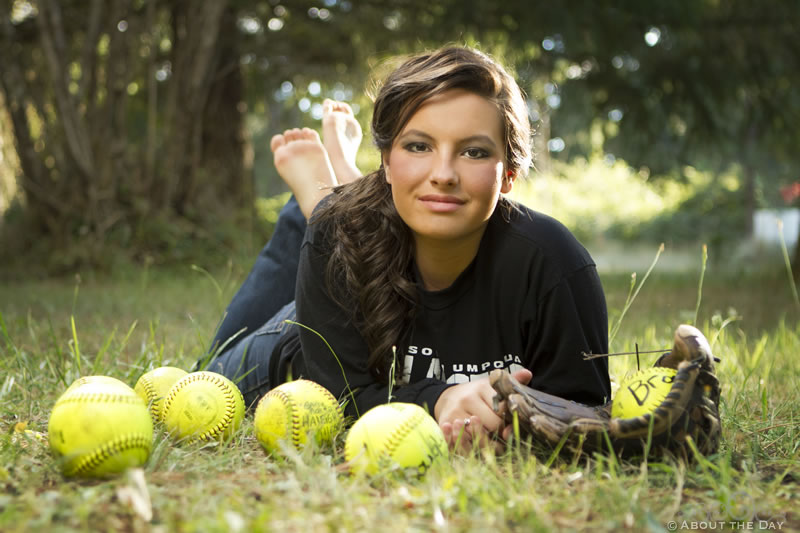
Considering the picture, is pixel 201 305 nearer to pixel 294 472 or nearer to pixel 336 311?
pixel 336 311

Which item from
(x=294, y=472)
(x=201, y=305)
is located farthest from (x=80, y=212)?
(x=294, y=472)

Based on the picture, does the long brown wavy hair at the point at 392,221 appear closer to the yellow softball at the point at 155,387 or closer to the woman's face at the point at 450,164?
A: the woman's face at the point at 450,164

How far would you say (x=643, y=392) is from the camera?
2123 millimetres

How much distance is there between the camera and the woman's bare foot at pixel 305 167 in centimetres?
344

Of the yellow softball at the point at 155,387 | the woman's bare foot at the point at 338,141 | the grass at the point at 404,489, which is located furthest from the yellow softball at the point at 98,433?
the woman's bare foot at the point at 338,141

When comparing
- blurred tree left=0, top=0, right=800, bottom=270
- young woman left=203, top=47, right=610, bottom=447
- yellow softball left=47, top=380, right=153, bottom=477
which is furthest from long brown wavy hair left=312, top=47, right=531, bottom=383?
blurred tree left=0, top=0, right=800, bottom=270

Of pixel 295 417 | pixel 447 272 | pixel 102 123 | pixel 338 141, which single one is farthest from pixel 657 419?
pixel 102 123

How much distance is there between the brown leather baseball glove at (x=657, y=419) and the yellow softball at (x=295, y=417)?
566mm

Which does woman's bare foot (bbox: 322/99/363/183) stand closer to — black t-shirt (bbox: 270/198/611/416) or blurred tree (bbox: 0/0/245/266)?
black t-shirt (bbox: 270/198/611/416)

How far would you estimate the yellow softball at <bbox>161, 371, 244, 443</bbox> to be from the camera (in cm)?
232

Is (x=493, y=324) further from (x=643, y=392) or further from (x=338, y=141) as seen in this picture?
(x=338, y=141)

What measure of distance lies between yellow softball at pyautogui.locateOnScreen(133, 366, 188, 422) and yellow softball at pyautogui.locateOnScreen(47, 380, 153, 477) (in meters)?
0.56

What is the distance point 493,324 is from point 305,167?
1470 mm

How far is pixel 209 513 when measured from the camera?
5.41 feet
